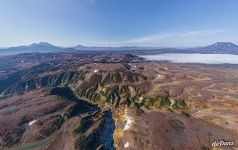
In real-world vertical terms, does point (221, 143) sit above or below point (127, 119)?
above

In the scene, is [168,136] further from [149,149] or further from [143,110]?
[143,110]

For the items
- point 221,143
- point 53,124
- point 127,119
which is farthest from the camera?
point 127,119

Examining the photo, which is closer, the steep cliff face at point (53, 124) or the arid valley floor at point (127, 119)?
the arid valley floor at point (127, 119)

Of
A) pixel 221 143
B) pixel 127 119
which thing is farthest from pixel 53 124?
pixel 221 143

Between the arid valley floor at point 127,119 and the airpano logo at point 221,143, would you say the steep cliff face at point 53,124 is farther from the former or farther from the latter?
the airpano logo at point 221,143

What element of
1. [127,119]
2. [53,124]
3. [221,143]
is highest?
[221,143]

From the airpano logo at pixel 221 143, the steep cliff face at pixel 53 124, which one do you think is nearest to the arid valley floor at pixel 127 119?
the steep cliff face at pixel 53 124

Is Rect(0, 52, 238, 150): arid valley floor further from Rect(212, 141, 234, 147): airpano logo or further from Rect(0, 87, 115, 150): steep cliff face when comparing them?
Rect(212, 141, 234, 147): airpano logo

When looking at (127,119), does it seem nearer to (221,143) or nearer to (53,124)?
(53,124)

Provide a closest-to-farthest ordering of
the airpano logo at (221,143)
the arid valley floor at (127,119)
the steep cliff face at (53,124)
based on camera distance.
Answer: the airpano logo at (221,143) → the arid valley floor at (127,119) → the steep cliff face at (53,124)

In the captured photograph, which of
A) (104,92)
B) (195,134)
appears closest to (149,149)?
(195,134)

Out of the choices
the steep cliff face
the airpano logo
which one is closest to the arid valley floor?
the steep cliff face
